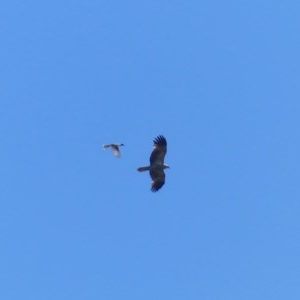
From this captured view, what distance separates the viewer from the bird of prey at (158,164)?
176 feet

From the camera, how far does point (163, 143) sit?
54.0 m

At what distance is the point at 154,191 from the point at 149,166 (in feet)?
5.63

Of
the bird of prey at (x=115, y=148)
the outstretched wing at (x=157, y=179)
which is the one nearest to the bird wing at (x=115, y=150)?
the bird of prey at (x=115, y=148)

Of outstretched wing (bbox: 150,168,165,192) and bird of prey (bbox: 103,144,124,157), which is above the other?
bird of prey (bbox: 103,144,124,157)

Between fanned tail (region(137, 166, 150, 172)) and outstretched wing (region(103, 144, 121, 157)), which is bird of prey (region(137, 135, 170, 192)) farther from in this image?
outstretched wing (region(103, 144, 121, 157))

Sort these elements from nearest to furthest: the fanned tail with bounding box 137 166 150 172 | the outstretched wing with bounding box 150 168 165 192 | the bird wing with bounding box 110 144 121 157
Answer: the fanned tail with bounding box 137 166 150 172 < the outstretched wing with bounding box 150 168 165 192 < the bird wing with bounding box 110 144 121 157

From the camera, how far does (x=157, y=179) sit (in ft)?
177

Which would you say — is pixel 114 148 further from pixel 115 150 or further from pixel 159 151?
pixel 159 151

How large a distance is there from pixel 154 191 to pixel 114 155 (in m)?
4.33

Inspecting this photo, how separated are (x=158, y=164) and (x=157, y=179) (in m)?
1.06

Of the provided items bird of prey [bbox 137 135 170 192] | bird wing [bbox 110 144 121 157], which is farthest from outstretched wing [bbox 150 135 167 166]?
bird wing [bbox 110 144 121 157]

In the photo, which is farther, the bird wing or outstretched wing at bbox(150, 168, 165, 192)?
the bird wing

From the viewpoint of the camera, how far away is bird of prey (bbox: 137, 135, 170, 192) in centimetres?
5362

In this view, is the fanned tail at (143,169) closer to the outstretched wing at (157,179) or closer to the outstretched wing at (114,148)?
the outstretched wing at (157,179)
